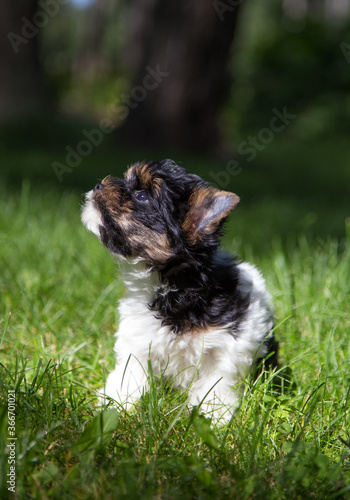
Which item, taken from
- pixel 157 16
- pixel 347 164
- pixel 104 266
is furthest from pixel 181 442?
pixel 347 164

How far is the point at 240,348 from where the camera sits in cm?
266

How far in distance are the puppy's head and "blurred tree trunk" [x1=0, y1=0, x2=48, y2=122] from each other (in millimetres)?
9604

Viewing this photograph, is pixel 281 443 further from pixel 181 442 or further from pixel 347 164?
pixel 347 164

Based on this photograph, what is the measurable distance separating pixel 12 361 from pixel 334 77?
17896 mm

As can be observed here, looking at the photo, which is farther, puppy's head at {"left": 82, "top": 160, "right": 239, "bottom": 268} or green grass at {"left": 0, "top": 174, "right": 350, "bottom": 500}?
puppy's head at {"left": 82, "top": 160, "right": 239, "bottom": 268}

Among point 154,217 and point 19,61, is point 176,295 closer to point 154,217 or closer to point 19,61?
point 154,217

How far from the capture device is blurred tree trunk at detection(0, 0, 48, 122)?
1109 cm

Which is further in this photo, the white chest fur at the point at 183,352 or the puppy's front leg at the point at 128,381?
the puppy's front leg at the point at 128,381
